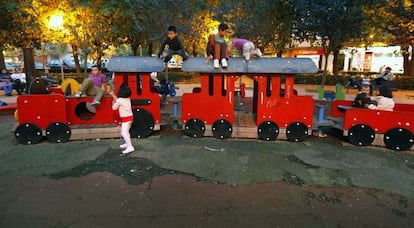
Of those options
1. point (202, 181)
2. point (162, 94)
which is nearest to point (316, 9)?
point (162, 94)

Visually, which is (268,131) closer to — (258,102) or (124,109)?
(258,102)

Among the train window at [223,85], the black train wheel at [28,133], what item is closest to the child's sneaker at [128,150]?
the black train wheel at [28,133]

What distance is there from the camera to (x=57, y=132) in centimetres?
682

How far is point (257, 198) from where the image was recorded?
172 inches

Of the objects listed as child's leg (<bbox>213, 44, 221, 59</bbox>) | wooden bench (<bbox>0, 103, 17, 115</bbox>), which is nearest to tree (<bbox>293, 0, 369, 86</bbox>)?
child's leg (<bbox>213, 44, 221, 59</bbox>)

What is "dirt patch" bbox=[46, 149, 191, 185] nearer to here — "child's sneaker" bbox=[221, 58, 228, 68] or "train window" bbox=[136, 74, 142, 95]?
"train window" bbox=[136, 74, 142, 95]

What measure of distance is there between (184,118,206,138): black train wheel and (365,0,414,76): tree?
1311 centimetres

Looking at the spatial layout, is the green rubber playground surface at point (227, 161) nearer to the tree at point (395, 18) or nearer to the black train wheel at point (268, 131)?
the black train wheel at point (268, 131)

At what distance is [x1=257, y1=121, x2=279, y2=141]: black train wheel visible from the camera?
7078 mm

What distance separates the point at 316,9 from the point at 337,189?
471 inches

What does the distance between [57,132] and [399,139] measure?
7.47m

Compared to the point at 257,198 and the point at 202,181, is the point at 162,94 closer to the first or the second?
the point at 202,181

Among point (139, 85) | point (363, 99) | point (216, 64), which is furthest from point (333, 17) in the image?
point (139, 85)

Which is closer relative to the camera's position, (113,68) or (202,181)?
(202,181)
